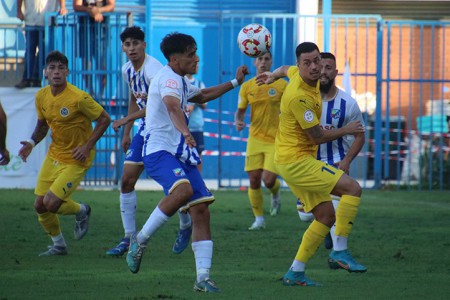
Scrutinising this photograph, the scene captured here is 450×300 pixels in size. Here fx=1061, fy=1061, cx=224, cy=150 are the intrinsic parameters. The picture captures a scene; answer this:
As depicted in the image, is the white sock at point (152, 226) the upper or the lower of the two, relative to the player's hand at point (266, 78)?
lower

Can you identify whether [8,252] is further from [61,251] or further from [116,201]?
[116,201]

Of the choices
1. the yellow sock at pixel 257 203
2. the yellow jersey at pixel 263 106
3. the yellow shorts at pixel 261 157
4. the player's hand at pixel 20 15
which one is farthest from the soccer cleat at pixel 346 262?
the player's hand at pixel 20 15

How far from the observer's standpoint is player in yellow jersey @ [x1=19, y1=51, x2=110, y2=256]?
1049cm

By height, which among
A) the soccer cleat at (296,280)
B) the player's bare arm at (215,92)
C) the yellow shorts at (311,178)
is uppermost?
the player's bare arm at (215,92)

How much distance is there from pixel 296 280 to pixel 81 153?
309cm

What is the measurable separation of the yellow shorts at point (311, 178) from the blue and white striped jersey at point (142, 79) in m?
2.21

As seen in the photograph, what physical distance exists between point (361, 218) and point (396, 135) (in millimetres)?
9609

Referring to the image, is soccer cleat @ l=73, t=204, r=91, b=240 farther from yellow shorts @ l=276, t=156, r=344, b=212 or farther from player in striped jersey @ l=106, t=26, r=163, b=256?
yellow shorts @ l=276, t=156, r=344, b=212

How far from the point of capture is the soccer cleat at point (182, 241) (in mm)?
10523

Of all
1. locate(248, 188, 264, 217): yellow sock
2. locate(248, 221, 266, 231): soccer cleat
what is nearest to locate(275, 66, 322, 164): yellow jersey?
locate(248, 221, 266, 231): soccer cleat

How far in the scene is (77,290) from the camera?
26.4 feet

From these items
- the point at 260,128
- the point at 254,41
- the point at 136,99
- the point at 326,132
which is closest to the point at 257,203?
the point at 260,128

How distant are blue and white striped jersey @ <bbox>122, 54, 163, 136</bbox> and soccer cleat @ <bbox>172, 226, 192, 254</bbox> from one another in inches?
43.0

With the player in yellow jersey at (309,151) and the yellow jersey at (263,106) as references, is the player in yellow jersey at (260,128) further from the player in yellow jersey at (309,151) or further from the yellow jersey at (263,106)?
the player in yellow jersey at (309,151)
